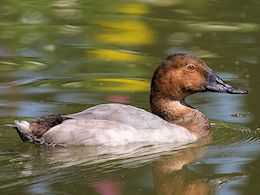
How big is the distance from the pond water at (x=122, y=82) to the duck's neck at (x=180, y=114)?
15 centimetres

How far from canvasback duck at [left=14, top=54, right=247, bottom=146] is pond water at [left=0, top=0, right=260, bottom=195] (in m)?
0.10

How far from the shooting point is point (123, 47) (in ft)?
41.7

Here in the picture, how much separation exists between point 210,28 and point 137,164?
5319mm

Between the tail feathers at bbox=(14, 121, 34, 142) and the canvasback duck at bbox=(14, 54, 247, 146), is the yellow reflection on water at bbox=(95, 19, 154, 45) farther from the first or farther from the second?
the tail feathers at bbox=(14, 121, 34, 142)

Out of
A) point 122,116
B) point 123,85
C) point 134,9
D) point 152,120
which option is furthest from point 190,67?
point 134,9

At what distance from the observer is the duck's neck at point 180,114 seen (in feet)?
31.2

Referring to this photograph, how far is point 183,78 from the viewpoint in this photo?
9531 millimetres

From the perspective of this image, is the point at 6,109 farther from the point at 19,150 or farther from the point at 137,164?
the point at 137,164

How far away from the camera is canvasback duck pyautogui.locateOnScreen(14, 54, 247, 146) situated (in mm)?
8969

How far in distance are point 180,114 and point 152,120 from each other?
1.90 ft

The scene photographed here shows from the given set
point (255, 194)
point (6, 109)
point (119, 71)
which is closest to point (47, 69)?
point (119, 71)

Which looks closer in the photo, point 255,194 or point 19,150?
point 255,194

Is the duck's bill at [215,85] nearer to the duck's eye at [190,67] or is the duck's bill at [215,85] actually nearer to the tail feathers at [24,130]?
the duck's eye at [190,67]

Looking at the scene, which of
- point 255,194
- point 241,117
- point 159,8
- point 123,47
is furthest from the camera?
point 159,8
